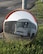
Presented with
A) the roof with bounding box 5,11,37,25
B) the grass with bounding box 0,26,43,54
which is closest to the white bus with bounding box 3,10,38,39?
the roof with bounding box 5,11,37,25

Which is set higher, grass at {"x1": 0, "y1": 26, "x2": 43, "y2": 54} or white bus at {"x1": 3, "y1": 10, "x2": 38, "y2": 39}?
white bus at {"x1": 3, "y1": 10, "x2": 38, "y2": 39}

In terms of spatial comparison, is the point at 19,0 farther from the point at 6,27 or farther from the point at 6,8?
the point at 6,27

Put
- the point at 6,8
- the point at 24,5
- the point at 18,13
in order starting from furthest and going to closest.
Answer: the point at 6,8, the point at 24,5, the point at 18,13

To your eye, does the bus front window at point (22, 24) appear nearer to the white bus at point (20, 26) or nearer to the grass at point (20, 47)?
the white bus at point (20, 26)

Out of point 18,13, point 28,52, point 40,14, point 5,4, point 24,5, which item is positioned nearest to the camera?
point 28,52

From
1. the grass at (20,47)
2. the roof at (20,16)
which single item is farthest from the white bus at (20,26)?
the grass at (20,47)

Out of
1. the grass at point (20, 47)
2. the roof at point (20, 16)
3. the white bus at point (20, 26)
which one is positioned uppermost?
the roof at point (20, 16)

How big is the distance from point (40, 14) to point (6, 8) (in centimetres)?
290

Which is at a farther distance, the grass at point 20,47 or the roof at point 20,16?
the roof at point 20,16

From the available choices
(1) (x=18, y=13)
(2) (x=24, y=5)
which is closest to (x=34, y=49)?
(1) (x=18, y=13)

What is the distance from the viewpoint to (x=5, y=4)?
12.5 meters

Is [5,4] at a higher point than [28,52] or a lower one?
higher

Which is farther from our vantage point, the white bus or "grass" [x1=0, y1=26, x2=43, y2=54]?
the white bus

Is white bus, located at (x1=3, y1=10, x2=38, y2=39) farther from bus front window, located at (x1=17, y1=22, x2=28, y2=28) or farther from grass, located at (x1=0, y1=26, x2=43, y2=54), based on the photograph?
grass, located at (x1=0, y1=26, x2=43, y2=54)
